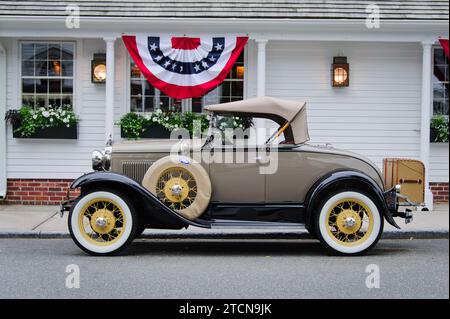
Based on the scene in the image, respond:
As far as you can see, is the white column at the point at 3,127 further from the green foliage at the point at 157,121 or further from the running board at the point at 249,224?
the running board at the point at 249,224

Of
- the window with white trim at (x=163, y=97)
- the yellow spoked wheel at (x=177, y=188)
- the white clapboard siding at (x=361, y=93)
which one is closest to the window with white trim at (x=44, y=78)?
the window with white trim at (x=163, y=97)

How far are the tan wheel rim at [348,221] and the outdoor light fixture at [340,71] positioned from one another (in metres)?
5.03

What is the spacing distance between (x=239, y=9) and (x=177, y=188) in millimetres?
5402

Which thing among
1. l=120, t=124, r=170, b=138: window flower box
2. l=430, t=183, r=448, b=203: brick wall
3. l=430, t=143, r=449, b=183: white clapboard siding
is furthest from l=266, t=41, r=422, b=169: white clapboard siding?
l=120, t=124, r=170, b=138: window flower box

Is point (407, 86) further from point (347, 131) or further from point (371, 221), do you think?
point (371, 221)

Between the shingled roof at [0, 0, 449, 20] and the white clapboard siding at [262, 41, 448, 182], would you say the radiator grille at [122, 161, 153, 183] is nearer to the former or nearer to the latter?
the shingled roof at [0, 0, 449, 20]

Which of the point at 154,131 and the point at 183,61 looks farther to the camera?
the point at 154,131

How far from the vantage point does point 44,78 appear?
43.4ft

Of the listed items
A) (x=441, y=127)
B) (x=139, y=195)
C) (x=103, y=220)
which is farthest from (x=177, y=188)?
(x=441, y=127)

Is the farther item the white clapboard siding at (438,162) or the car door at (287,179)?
the white clapboard siding at (438,162)

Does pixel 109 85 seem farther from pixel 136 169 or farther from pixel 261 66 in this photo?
pixel 136 169

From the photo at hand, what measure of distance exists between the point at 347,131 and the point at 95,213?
21.1ft

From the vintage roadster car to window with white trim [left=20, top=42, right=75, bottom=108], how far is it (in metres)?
4.73

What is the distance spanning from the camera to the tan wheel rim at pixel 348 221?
8.51 m
